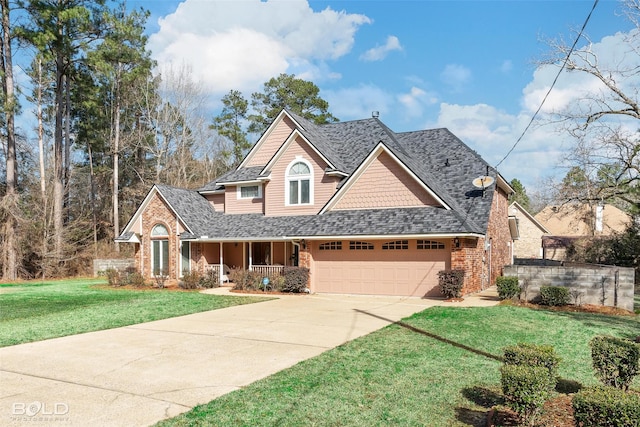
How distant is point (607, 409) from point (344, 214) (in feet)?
53.2

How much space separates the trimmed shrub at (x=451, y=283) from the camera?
1677cm

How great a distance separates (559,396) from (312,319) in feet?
25.2

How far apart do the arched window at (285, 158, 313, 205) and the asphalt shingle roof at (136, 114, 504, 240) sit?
3.06 ft

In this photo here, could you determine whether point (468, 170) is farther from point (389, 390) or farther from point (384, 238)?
point (389, 390)

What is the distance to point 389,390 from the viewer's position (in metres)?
6.67

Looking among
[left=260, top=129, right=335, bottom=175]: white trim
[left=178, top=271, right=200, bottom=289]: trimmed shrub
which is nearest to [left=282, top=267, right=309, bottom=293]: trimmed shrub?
[left=178, top=271, right=200, bottom=289]: trimmed shrub

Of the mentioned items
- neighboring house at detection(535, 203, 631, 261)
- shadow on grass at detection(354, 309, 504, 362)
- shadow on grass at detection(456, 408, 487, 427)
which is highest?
neighboring house at detection(535, 203, 631, 261)

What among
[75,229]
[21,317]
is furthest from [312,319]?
[75,229]

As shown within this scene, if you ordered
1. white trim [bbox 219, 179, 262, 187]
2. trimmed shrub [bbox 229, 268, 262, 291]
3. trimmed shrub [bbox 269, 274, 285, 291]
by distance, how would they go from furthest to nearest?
white trim [bbox 219, 179, 262, 187] → trimmed shrub [bbox 229, 268, 262, 291] → trimmed shrub [bbox 269, 274, 285, 291]

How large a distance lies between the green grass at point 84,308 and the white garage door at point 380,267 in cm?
343

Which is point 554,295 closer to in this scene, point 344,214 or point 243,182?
point 344,214

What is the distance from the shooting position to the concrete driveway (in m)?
5.96

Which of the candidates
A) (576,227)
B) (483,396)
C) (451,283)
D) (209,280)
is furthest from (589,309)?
(576,227)

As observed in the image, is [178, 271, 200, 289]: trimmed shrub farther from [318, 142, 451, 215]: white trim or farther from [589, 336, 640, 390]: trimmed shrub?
[589, 336, 640, 390]: trimmed shrub
